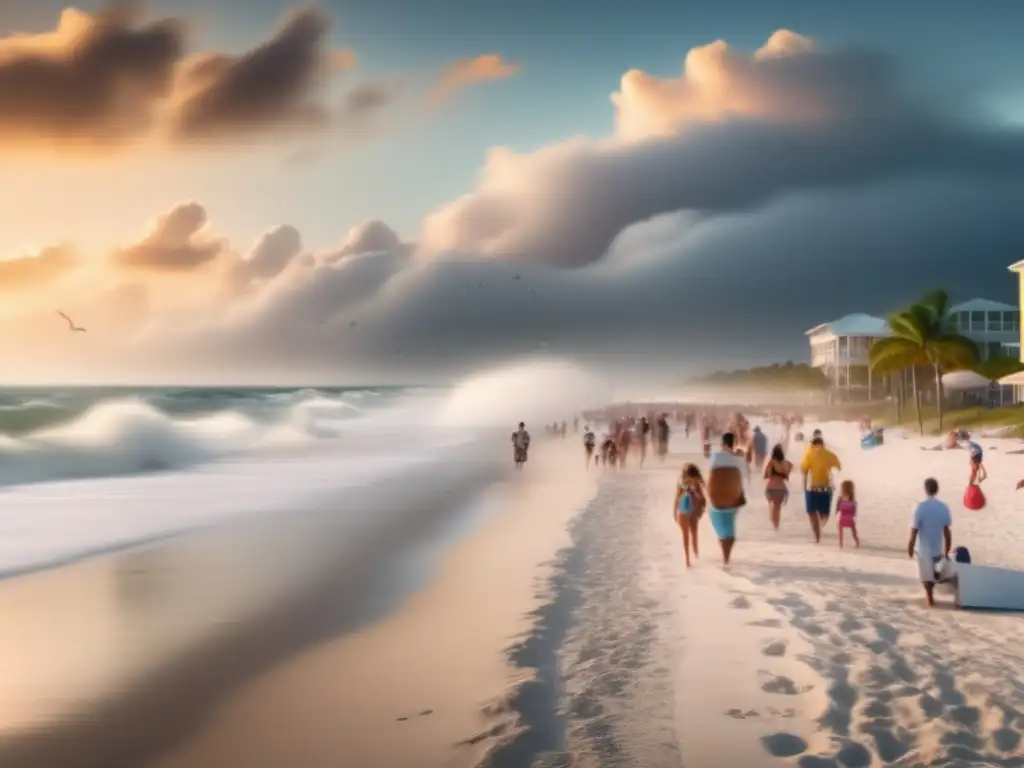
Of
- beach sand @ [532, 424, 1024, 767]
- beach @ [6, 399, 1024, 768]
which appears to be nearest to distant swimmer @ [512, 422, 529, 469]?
beach @ [6, 399, 1024, 768]

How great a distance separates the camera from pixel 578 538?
13.6 m

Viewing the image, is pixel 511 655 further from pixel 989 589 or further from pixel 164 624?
pixel 989 589

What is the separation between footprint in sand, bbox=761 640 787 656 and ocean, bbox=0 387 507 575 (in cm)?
1004

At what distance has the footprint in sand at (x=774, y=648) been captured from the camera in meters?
7.19

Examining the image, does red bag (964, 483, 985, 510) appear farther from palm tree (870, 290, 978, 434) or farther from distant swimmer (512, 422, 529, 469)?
palm tree (870, 290, 978, 434)

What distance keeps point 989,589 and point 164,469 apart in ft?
90.4

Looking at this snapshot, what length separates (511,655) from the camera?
24.9 ft

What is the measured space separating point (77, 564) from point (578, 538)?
719cm

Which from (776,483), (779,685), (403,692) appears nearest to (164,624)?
(403,692)

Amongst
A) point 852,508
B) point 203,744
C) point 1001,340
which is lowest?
point 203,744

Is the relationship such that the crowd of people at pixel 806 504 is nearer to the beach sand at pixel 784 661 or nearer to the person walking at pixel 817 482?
the person walking at pixel 817 482

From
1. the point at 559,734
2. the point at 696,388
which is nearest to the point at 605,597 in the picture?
the point at 559,734

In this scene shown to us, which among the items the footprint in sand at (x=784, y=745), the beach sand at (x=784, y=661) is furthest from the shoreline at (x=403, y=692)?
the footprint in sand at (x=784, y=745)

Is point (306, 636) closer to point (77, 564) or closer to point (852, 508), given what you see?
point (77, 564)
